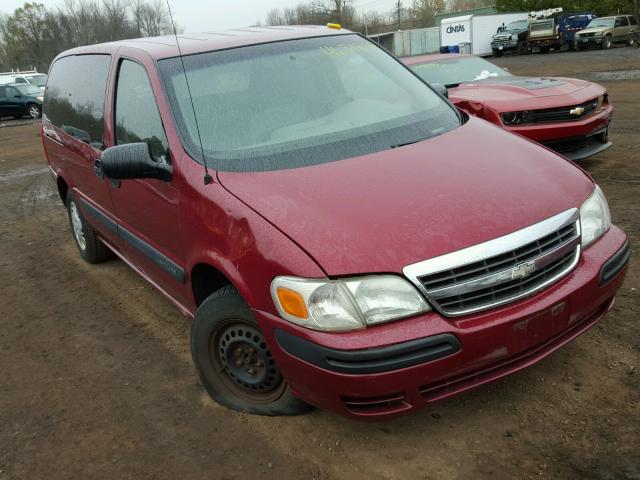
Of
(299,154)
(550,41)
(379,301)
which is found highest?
(299,154)

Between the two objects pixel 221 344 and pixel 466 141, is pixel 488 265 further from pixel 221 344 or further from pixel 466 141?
pixel 221 344

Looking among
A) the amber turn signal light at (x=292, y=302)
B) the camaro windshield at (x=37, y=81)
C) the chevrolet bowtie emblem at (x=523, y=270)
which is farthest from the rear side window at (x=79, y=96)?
the camaro windshield at (x=37, y=81)

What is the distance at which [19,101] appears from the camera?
23.4 m

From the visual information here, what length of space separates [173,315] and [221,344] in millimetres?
1361

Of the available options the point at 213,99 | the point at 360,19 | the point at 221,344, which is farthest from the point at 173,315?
the point at 360,19

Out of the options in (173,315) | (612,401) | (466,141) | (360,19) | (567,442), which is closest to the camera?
(567,442)

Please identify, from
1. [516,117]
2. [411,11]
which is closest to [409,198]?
[516,117]

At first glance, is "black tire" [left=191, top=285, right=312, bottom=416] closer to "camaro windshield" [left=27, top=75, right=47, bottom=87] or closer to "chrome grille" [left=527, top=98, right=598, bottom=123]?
"chrome grille" [left=527, top=98, right=598, bottom=123]

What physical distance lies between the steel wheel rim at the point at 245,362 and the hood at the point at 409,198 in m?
0.61

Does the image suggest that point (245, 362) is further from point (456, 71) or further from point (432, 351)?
point (456, 71)

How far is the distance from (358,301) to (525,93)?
516 cm

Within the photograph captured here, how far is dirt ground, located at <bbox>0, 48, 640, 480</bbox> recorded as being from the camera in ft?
8.20

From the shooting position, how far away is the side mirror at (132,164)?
291cm

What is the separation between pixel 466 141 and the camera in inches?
119
